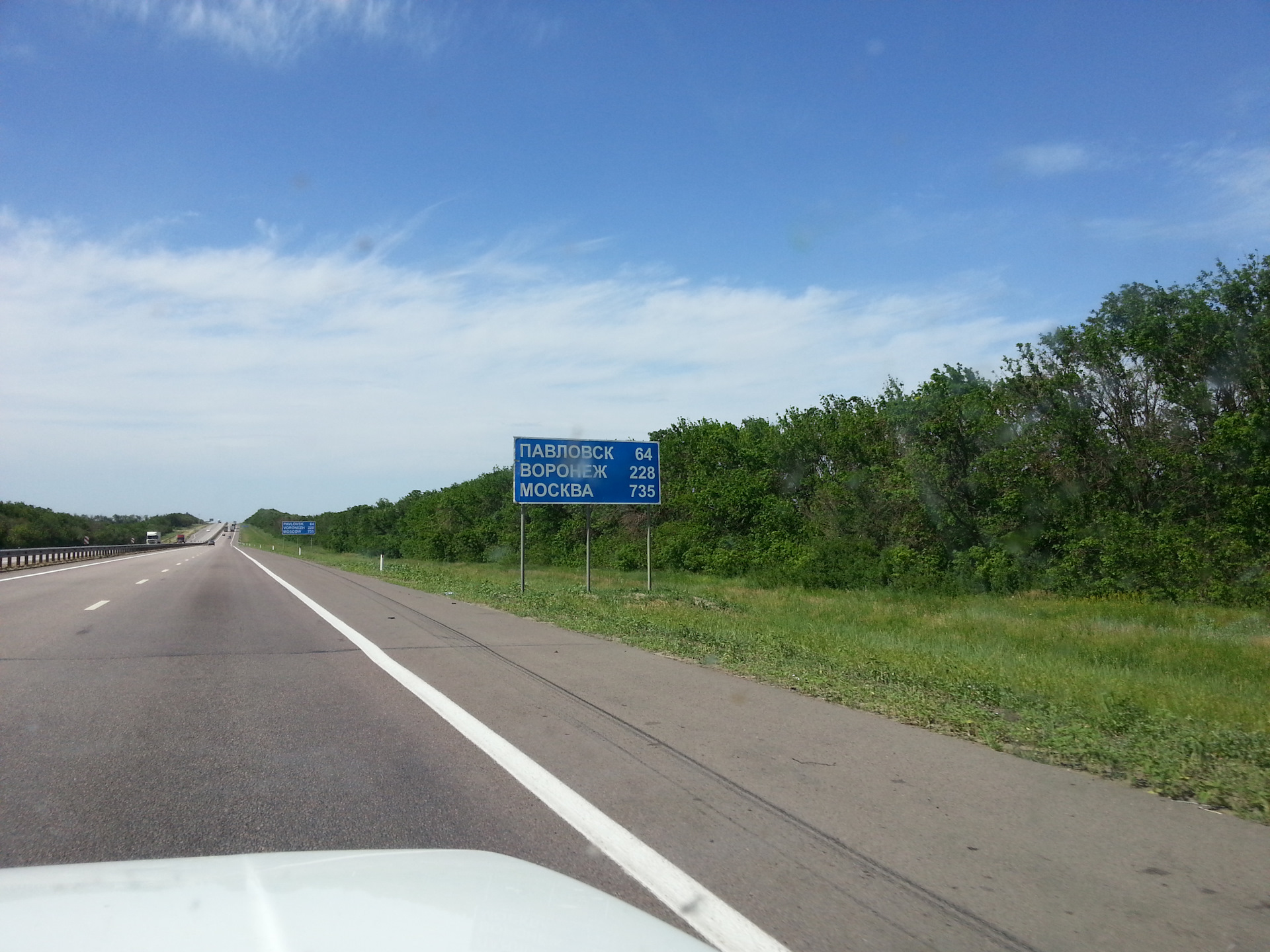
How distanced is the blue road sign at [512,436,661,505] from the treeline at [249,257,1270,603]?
11.4 metres

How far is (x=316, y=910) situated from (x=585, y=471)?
22.9 meters

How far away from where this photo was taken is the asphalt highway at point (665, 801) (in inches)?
172

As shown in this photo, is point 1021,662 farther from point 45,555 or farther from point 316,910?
point 45,555

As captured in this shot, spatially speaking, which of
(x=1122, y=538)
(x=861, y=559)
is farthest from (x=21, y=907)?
(x=861, y=559)

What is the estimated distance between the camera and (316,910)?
318cm

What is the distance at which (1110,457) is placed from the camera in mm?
29219

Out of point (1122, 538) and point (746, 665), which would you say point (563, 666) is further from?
point (1122, 538)

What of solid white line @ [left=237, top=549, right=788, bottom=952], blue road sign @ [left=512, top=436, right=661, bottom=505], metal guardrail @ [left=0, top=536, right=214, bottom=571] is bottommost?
solid white line @ [left=237, top=549, right=788, bottom=952]

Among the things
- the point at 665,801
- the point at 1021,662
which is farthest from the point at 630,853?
the point at 1021,662

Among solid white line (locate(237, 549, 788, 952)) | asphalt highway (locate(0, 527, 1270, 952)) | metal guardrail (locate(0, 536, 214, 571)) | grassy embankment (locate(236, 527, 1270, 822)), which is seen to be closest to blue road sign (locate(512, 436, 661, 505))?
grassy embankment (locate(236, 527, 1270, 822))

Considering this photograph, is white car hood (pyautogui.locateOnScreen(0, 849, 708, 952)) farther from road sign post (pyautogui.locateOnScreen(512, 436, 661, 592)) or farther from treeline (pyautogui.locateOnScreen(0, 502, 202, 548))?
treeline (pyautogui.locateOnScreen(0, 502, 202, 548))

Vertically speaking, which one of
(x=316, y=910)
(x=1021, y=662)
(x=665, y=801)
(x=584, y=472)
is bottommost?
(x=1021, y=662)

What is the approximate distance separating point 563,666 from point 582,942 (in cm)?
891

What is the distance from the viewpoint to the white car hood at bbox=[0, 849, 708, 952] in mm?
2912
